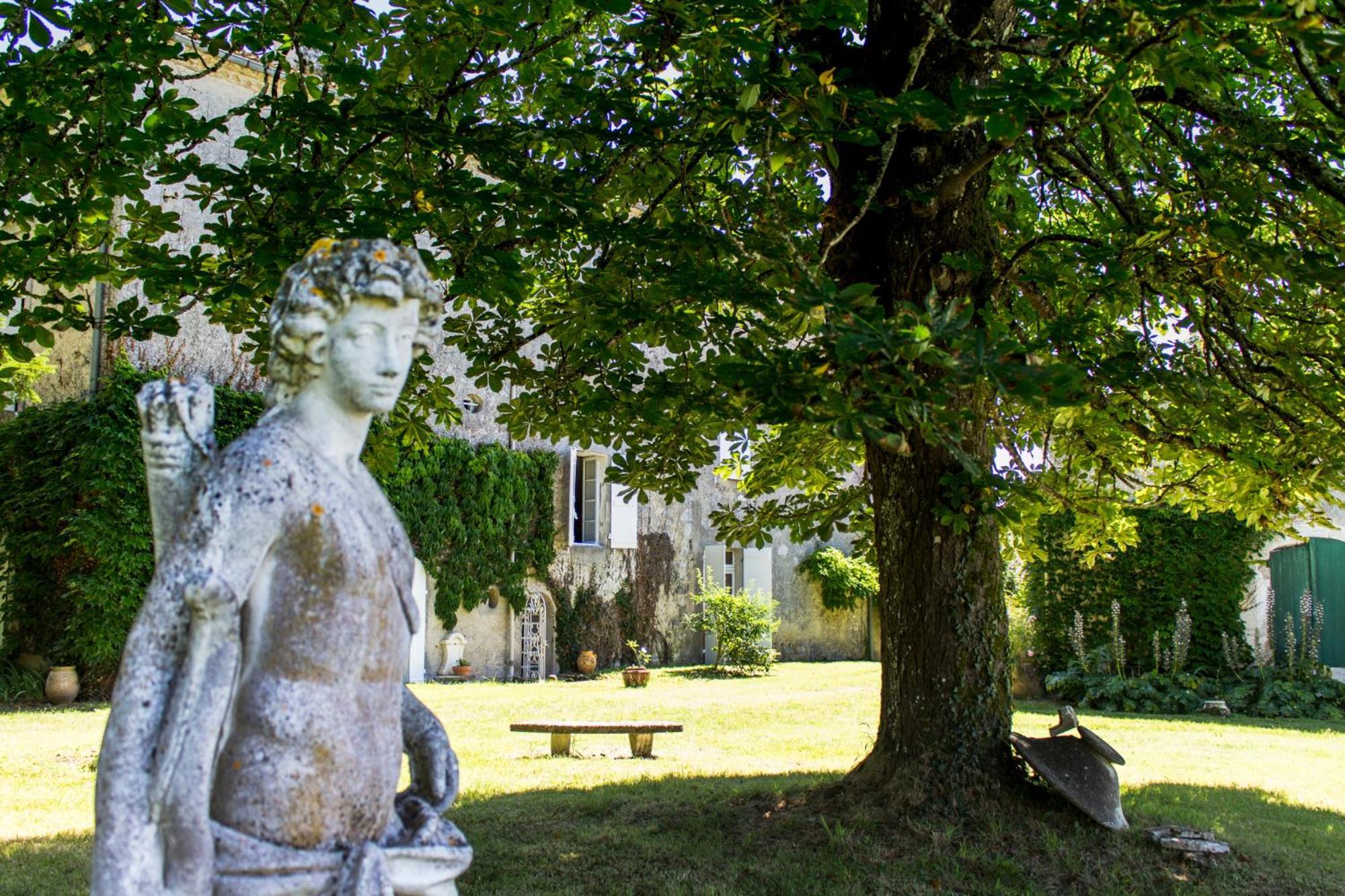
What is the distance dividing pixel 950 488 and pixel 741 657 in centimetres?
1486

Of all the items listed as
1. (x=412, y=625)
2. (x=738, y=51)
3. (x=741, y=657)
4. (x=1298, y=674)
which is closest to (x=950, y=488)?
(x=738, y=51)

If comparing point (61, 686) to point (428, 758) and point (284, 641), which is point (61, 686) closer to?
point (428, 758)

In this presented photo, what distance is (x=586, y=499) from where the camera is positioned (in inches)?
898

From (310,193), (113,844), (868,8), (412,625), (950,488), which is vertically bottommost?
(113,844)

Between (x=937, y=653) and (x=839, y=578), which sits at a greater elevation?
(x=839, y=578)

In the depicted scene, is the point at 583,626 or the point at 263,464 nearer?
the point at 263,464

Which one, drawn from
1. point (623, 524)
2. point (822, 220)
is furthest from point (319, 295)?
point (623, 524)

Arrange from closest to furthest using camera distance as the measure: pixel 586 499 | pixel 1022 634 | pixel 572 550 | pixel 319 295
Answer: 1. pixel 319 295
2. pixel 1022 634
3. pixel 572 550
4. pixel 586 499

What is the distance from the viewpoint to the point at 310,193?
19.3 feet

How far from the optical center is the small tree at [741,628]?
69.2ft

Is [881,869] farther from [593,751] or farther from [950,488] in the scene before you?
[593,751]

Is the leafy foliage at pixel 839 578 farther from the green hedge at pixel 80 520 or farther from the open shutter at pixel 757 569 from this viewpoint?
the green hedge at pixel 80 520

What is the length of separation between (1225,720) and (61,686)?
51.1ft

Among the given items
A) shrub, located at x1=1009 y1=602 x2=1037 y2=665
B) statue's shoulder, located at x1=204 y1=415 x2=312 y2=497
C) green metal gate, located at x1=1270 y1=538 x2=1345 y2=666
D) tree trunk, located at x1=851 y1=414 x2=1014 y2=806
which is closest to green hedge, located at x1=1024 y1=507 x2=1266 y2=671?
shrub, located at x1=1009 y1=602 x2=1037 y2=665
